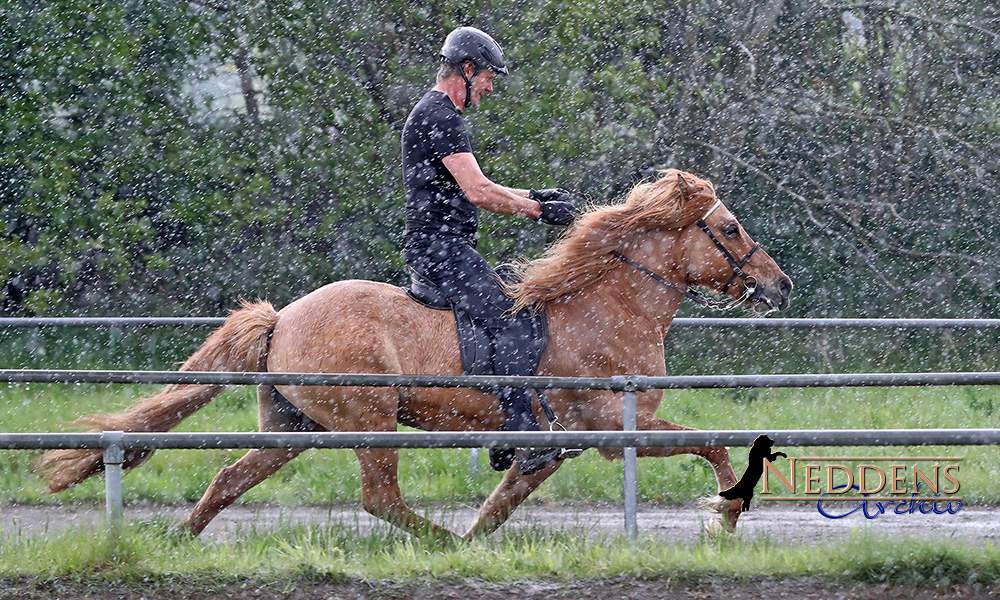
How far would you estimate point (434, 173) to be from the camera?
5.64m

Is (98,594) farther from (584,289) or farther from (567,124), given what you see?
(567,124)

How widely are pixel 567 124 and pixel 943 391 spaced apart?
4.01 metres

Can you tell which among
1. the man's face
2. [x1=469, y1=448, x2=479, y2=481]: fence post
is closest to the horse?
the man's face

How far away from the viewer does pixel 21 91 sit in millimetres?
10602

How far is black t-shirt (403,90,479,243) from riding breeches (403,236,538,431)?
0.09 m

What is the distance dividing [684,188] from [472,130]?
4.89 metres

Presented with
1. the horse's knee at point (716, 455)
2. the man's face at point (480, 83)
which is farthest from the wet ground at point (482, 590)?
the man's face at point (480, 83)

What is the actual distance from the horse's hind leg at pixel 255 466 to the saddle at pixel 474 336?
2.90 feet

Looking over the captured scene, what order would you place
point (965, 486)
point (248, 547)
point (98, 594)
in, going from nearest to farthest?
point (98, 594) → point (248, 547) → point (965, 486)

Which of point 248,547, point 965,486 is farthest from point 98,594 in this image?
point 965,486

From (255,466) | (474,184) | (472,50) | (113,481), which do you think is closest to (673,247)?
(474,184)

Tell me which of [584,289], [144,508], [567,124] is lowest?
[144,508]

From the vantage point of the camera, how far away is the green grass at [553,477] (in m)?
7.32

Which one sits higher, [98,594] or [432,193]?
[432,193]
